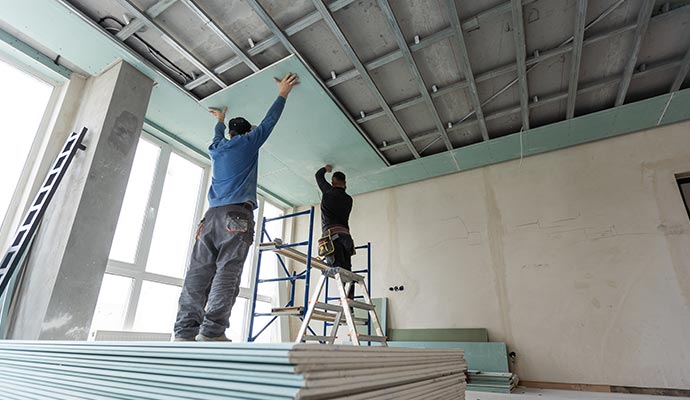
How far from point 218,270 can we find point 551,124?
4.56 m

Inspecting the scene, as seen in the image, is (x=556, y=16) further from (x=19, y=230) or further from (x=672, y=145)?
(x=19, y=230)

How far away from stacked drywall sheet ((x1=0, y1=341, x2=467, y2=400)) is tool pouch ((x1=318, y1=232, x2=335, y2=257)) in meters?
1.74

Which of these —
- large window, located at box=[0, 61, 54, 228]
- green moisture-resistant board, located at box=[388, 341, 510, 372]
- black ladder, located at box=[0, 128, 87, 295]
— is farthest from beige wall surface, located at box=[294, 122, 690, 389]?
large window, located at box=[0, 61, 54, 228]

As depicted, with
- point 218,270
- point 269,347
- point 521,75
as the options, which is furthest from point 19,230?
point 521,75

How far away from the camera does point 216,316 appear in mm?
1988

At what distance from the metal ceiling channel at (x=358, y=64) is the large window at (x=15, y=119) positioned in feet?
10.6

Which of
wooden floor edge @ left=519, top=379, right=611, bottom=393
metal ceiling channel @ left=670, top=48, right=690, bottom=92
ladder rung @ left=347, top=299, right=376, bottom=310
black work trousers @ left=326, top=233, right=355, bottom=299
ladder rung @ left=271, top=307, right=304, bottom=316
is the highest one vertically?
metal ceiling channel @ left=670, top=48, right=690, bottom=92

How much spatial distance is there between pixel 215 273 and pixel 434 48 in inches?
124

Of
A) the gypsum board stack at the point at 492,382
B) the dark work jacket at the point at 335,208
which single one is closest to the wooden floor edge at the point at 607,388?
the gypsum board stack at the point at 492,382

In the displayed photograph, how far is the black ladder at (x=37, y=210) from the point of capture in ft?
9.27

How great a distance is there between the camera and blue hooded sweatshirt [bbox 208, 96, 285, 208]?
92.6 inches

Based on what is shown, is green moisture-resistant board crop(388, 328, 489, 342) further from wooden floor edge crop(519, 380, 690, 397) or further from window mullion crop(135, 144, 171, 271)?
window mullion crop(135, 144, 171, 271)

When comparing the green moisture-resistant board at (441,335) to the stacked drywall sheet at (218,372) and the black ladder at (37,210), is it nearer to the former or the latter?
the stacked drywall sheet at (218,372)

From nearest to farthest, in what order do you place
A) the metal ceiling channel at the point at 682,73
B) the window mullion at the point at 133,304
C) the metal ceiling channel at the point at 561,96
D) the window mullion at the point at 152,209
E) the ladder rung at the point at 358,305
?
the ladder rung at the point at 358,305, the metal ceiling channel at the point at 682,73, the metal ceiling channel at the point at 561,96, the window mullion at the point at 133,304, the window mullion at the point at 152,209
